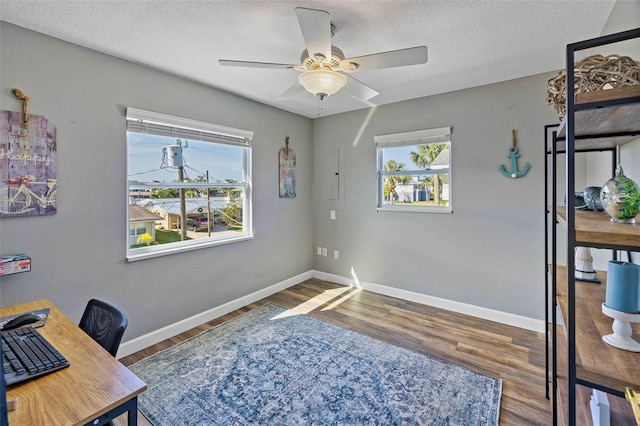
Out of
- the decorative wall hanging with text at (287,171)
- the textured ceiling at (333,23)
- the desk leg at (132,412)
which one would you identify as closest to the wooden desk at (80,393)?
the desk leg at (132,412)

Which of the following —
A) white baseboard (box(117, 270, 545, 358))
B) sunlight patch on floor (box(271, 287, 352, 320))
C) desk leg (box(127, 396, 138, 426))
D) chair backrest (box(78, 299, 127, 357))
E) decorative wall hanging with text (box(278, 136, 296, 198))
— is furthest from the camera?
decorative wall hanging with text (box(278, 136, 296, 198))

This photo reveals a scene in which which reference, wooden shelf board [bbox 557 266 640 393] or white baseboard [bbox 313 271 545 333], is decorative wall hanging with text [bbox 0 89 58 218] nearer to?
wooden shelf board [bbox 557 266 640 393]

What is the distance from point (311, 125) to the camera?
4477mm

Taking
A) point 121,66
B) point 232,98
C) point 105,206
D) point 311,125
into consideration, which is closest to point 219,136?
point 232,98

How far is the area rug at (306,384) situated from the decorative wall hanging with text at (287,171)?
1965mm

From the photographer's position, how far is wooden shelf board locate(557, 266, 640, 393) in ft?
2.78

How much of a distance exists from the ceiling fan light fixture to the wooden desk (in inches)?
72.3

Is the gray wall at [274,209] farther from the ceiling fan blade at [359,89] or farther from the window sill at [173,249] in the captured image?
the ceiling fan blade at [359,89]

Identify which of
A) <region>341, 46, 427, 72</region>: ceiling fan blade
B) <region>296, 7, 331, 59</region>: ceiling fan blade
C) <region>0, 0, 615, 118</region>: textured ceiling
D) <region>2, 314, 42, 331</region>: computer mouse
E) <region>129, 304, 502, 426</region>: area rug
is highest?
<region>0, 0, 615, 118</region>: textured ceiling

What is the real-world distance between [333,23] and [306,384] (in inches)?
99.7

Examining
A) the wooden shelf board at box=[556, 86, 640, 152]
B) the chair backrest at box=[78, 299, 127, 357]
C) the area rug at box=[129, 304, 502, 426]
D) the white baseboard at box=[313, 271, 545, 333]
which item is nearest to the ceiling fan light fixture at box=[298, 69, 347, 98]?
the wooden shelf board at box=[556, 86, 640, 152]

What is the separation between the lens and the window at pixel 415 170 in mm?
3359

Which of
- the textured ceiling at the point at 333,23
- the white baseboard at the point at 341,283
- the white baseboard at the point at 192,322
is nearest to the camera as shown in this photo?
the textured ceiling at the point at 333,23

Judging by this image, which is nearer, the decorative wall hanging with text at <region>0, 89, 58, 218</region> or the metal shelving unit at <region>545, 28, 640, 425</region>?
the metal shelving unit at <region>545, 28, 640, 425</region>
